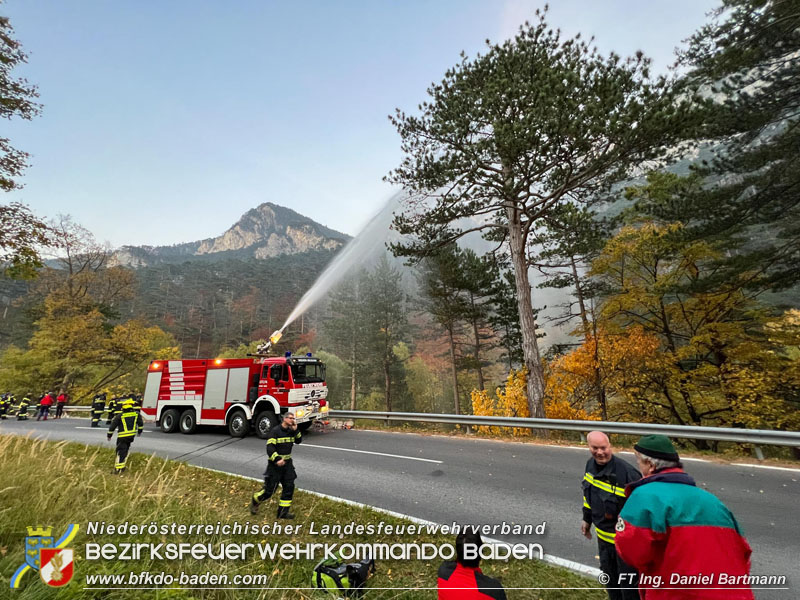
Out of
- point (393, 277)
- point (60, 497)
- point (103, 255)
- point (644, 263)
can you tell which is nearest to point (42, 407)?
point (103, 255)

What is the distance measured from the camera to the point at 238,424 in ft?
37.9

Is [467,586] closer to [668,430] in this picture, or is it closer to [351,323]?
[668,430]

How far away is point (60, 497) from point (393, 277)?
92.9 ft

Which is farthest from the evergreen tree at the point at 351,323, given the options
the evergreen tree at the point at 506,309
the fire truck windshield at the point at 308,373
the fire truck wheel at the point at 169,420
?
the fire truck windshield at the point at 308,373

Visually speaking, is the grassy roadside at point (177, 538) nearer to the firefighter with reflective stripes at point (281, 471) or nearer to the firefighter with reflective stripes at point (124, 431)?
the firefighter with reflective stripes at point (281, 471)

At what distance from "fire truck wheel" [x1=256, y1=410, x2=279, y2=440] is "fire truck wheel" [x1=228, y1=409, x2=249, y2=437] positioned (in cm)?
63

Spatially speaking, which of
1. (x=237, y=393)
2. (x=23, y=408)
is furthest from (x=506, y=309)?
(x=23, y=408)

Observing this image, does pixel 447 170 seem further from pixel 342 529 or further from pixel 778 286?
pixel 778 286

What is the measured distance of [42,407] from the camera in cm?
1948

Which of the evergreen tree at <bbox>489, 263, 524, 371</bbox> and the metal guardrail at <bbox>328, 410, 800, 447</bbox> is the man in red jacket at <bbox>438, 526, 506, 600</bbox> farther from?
the evergreen tree at <bbox>489, 263, 524, 371</bbox>

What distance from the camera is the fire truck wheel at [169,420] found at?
13.0 meters

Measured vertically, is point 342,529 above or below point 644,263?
below

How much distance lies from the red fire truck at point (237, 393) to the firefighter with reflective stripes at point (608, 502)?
9.09m

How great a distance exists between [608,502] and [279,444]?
→ 15.2ft
